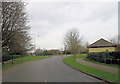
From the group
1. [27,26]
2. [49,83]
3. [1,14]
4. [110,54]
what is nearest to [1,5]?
[1,14]

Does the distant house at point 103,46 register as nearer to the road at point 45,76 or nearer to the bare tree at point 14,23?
the bare tree at point 14,23

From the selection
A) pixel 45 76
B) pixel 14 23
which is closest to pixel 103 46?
pixel 14 23

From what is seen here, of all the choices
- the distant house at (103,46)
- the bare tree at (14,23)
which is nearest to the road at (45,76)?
the bare tree at (14,23)

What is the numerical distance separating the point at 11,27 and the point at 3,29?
1261mm

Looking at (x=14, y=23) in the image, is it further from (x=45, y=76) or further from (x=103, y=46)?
(x=103, y=46)

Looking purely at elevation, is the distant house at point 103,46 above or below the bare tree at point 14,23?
below

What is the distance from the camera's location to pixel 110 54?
1703 centimetres

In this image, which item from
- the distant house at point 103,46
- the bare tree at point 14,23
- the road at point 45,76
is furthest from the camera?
the distant house at point 103,46

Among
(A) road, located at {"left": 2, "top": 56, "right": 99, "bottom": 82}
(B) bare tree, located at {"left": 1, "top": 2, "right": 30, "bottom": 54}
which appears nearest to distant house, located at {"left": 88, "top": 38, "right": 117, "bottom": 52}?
(B) bare tree, located at {"left": 1, "top": 2, "right": 30, "bottom": 54}

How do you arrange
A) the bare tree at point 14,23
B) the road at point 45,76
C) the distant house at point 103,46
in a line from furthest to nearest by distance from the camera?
the distant house at point 103,46
the bare tree at point 14,23
the road at point 45,76

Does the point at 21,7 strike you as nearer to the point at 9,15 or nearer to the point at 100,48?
the point at 9,15

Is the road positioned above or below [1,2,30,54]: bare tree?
below

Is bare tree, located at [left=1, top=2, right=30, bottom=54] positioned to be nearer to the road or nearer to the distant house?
the road

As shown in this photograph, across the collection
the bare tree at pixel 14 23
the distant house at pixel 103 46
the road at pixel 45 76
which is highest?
the bare tree at pixel 14 23
